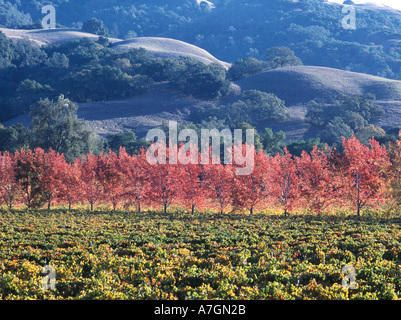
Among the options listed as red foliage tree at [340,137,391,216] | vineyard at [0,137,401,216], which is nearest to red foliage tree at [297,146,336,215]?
vineyard at [0,137,401,216]

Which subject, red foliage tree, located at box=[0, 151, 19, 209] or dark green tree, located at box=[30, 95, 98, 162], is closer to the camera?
red foliage tree, located at box=[0, 151, 19, 209]

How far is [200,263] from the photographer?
1778 cm

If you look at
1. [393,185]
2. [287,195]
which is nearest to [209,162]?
[287,195]

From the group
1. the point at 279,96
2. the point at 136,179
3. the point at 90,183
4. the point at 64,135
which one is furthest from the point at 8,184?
the point at 279,96

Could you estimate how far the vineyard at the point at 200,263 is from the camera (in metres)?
13.4

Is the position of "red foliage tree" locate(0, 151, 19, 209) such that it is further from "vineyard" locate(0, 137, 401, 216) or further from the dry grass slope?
the dry grass slope

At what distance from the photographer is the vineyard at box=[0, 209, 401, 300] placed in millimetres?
13391

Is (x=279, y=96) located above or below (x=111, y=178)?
above

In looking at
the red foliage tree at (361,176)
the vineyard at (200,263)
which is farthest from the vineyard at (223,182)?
the vineyard at (200,263)

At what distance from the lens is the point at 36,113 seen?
245 feet

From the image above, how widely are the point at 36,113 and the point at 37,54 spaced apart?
100 m

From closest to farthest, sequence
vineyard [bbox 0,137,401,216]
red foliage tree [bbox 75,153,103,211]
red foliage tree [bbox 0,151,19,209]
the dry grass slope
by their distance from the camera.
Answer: vineyard [bbox 0,137,401,216] < red foliage tree [bbox 75,153,103,211] < red foliage tree [bbox 0,151,19,209] < the dry grass slope

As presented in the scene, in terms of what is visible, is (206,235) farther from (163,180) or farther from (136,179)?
(136,179)
